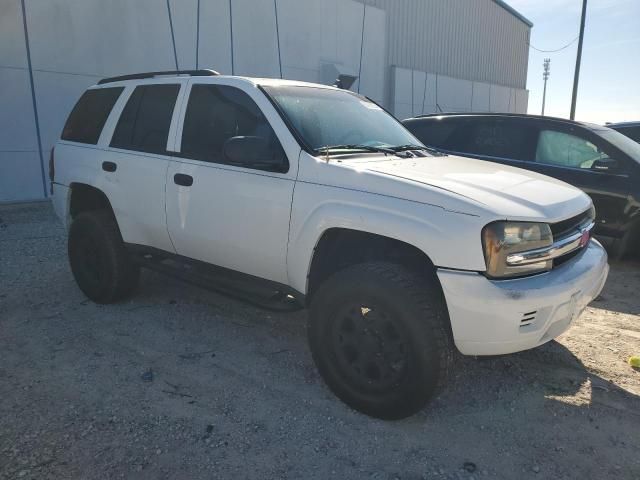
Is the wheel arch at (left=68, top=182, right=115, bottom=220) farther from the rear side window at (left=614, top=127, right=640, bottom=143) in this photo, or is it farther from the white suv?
the rear side window at (left=614, top=127, right=640, bottom=143)

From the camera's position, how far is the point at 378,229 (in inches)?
104

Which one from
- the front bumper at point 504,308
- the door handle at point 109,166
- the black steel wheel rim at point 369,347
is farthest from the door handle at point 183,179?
the front bumper at point 504,308

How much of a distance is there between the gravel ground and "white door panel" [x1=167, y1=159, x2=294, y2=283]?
28.1 inches

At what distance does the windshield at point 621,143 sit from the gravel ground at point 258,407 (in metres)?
2.29

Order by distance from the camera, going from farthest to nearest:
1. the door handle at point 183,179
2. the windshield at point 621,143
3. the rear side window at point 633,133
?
1. the rear side window at point 633,133
2. the windshield at point 621,143
3. the door handle at point 183,179

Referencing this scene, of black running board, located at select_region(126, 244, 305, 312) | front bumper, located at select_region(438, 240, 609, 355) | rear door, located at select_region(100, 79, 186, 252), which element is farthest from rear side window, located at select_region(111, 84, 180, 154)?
front bumper, located at select_region(438, 240, 609, 355)

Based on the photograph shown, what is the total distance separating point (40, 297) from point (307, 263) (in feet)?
9.97

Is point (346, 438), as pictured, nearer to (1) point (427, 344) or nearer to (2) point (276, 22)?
(1) point (427, 344)

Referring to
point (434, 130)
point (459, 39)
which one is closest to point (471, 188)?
point (434, 130)

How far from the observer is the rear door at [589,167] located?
5605 mm

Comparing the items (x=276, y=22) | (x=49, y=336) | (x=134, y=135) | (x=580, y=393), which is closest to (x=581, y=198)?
(x=580, y=393)

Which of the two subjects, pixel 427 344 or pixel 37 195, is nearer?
pixel 427 344

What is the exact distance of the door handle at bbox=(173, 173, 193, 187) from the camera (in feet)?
11.5

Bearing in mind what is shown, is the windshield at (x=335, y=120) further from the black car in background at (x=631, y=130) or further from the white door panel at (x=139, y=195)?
the black car in background at (x=631, y=130)
